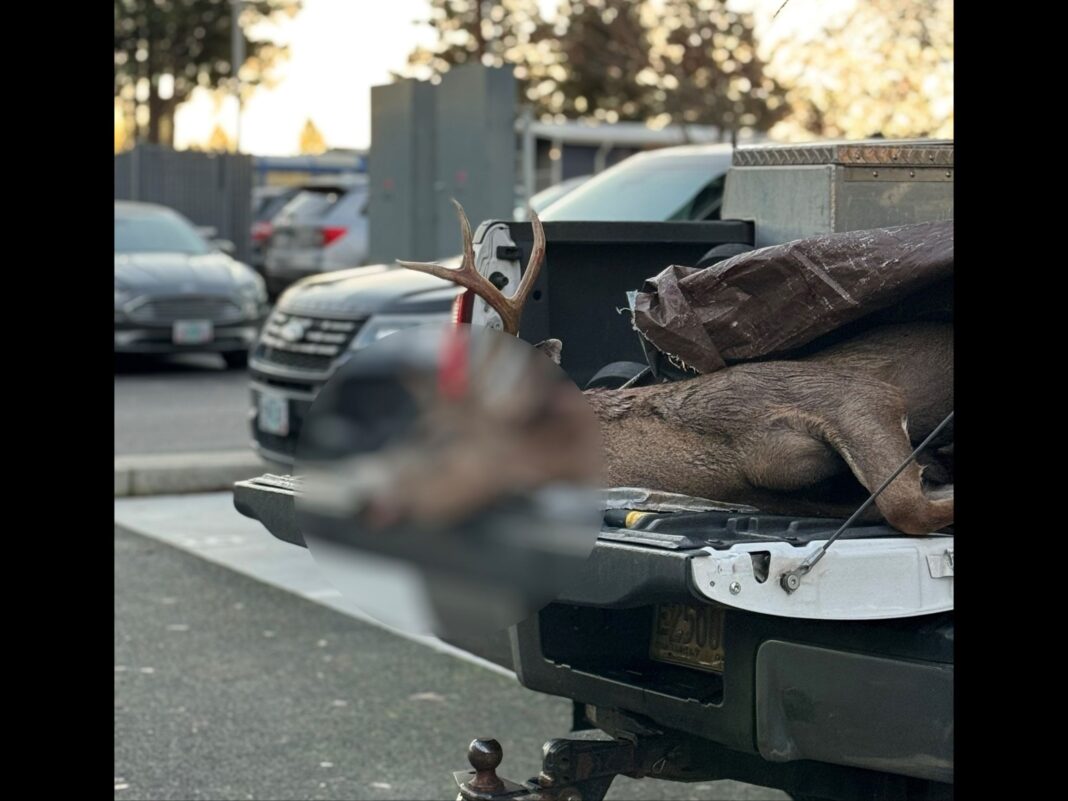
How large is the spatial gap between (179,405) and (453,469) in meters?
12.1

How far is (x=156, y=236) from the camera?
17594mm

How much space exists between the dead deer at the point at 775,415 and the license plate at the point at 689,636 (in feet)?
0.90

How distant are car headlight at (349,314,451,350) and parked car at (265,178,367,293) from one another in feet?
47.9

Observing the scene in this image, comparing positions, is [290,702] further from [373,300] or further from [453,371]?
[373,300]

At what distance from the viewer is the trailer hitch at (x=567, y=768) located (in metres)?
3.67

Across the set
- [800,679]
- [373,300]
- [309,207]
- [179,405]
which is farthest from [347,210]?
[800,679]

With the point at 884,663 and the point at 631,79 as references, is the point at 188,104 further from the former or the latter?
the point at 884,663

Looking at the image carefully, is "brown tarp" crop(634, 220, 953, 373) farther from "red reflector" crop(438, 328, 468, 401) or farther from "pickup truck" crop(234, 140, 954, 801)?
"red reflector" crop(438, 328, 468, 401)

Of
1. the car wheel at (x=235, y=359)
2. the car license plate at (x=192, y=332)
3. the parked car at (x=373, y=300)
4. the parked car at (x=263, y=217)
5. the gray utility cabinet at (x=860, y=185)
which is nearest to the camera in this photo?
the gray utility cabinet at (x=860, y=185)

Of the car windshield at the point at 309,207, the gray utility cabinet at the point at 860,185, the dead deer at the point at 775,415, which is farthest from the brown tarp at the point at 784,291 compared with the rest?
the car windshield at the point at 309,207

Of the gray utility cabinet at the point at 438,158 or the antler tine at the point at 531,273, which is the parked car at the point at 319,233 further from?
the antler tine at the point at 531,273
